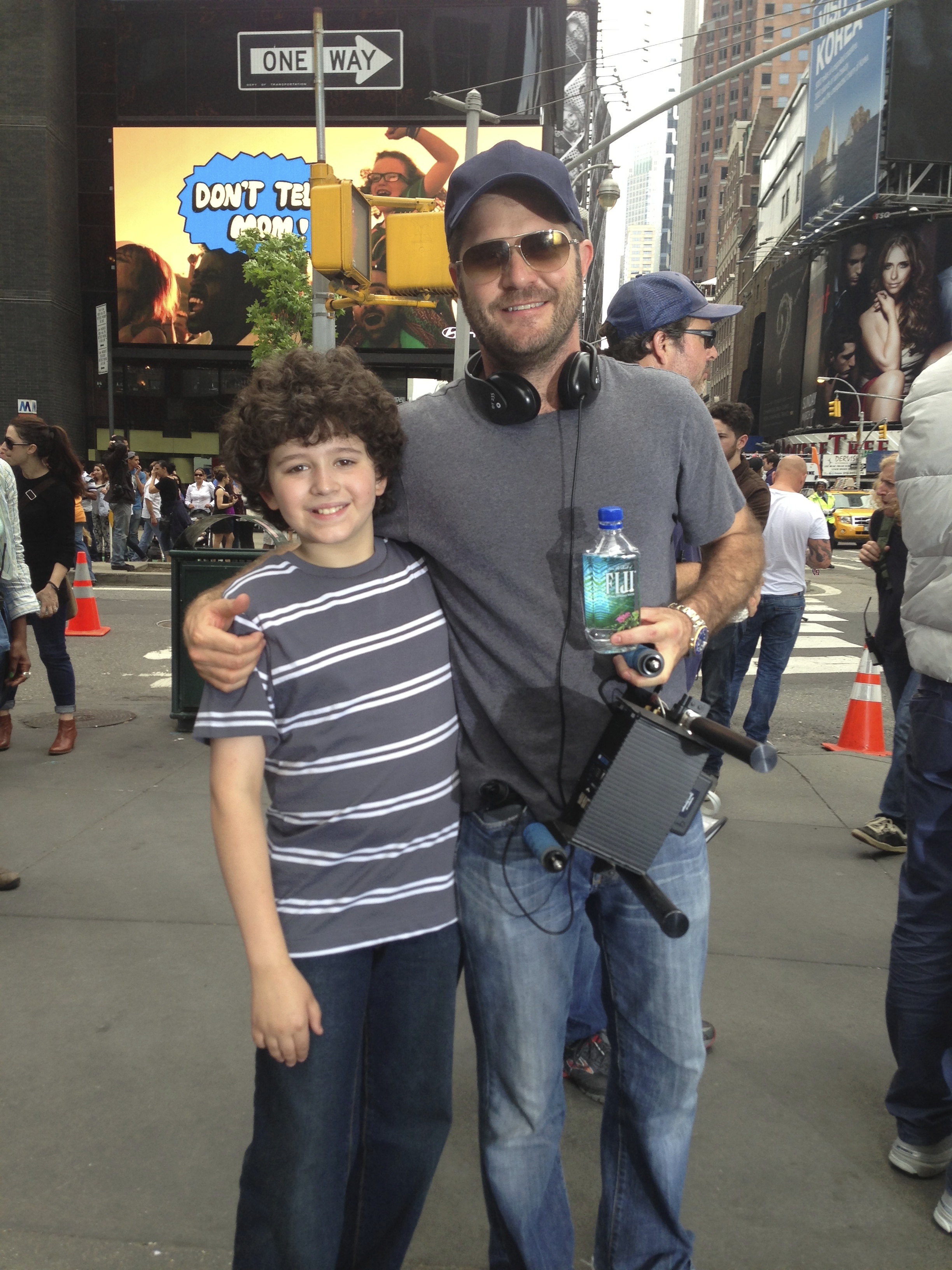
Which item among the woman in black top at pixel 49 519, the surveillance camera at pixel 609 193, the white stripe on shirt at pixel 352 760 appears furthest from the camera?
the surveillance camera at pixel 609 193

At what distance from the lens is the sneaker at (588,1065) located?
3018 mm

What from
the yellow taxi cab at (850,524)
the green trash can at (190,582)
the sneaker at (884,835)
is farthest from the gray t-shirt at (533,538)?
the yellow taxi cab at (850,524)

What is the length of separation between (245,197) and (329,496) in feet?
109

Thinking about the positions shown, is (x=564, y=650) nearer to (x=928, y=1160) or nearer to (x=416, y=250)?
(x=928, y=1160)

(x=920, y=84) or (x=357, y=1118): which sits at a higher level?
(x=920, y=84)

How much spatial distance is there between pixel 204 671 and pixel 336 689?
9.0 inches

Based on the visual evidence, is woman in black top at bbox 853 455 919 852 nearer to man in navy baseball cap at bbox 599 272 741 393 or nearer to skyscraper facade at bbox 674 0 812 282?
man in navy baseball cap at bbox 599 272 741 393

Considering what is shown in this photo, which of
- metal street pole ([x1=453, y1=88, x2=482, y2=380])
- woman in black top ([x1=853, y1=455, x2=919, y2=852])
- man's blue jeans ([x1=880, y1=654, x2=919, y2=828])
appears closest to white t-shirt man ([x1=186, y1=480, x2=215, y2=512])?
metal street pole ([x1=453, y1=88, x2=482, y2=380])

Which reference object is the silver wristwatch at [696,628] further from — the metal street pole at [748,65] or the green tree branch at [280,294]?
the green tree branch at [280,294]

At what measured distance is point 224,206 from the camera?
31.7 metres

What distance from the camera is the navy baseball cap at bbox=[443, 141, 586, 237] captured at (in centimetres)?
196

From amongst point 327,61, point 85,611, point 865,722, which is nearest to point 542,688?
point 865,722

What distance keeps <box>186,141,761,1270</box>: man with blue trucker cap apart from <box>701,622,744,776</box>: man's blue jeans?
148 inches

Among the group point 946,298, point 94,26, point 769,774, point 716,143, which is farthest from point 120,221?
point 716,143
